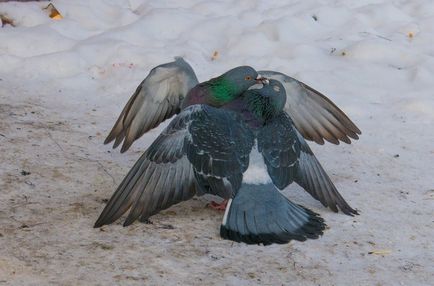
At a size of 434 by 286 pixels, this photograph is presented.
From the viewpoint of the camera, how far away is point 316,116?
14.9 ft

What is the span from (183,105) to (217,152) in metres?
0.77

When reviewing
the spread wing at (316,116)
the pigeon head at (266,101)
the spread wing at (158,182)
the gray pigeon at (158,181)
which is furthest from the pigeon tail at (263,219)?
the spread wing at (316,116)

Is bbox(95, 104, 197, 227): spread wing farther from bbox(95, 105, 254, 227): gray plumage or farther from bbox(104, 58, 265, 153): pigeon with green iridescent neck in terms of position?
bbox(104, 58, 265, 153): pigeon with green iridescent neck

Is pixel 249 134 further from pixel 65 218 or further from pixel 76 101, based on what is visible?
pixel 76 101

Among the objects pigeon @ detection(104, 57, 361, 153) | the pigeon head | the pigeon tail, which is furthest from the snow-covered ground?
the pigeon head

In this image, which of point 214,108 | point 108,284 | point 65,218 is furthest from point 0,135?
point 108,284

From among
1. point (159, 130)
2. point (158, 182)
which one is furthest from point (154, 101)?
point (158, 182)

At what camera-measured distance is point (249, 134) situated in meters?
3.86

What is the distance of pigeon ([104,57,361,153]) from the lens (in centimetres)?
454

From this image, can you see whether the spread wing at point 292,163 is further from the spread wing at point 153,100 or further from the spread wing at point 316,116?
the spread wing at point 153,100

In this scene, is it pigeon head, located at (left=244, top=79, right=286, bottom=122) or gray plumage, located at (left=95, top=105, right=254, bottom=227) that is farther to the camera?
pigeon head, located at (left=244, top=79, right=286, bottom=122)

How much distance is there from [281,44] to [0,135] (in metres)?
2.63

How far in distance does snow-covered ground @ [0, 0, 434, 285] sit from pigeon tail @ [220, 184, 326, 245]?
0.17 feet

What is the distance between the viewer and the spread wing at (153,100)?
4.58 meters
